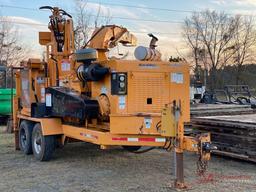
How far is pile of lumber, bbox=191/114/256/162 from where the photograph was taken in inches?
329

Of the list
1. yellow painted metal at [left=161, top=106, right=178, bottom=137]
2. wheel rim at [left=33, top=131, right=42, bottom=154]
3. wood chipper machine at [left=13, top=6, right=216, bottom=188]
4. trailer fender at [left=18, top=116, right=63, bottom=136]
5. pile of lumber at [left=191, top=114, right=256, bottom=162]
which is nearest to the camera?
yellow painted metal at [left=161, top=106, right=178, bottom=137]

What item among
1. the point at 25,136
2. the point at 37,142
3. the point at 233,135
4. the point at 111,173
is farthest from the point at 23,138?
the point at 233,135

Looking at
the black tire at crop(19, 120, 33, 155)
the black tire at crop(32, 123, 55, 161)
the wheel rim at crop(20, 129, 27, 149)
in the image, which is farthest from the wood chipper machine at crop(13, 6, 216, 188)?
the wheel rim at crop(20, 129, 27, 149)

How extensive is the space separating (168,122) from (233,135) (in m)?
2.79

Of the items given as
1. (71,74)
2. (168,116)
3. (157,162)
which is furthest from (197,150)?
(71,74)

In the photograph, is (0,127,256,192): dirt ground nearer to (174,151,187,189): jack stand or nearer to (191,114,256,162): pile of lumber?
(174,151,187,189): jack stand

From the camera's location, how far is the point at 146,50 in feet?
24.6


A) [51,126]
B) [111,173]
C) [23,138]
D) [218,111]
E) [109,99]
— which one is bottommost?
[111,173]

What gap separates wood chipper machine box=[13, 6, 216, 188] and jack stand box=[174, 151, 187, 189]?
0.05 ft

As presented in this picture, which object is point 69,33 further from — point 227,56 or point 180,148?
point 227,56

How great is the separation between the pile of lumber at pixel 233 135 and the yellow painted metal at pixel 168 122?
2457mm

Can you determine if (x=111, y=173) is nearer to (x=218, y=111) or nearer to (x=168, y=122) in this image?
(x=168, y=122)

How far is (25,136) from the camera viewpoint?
400 inches

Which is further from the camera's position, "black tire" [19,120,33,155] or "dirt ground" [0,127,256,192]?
"black tire" [19,120,33,155]
